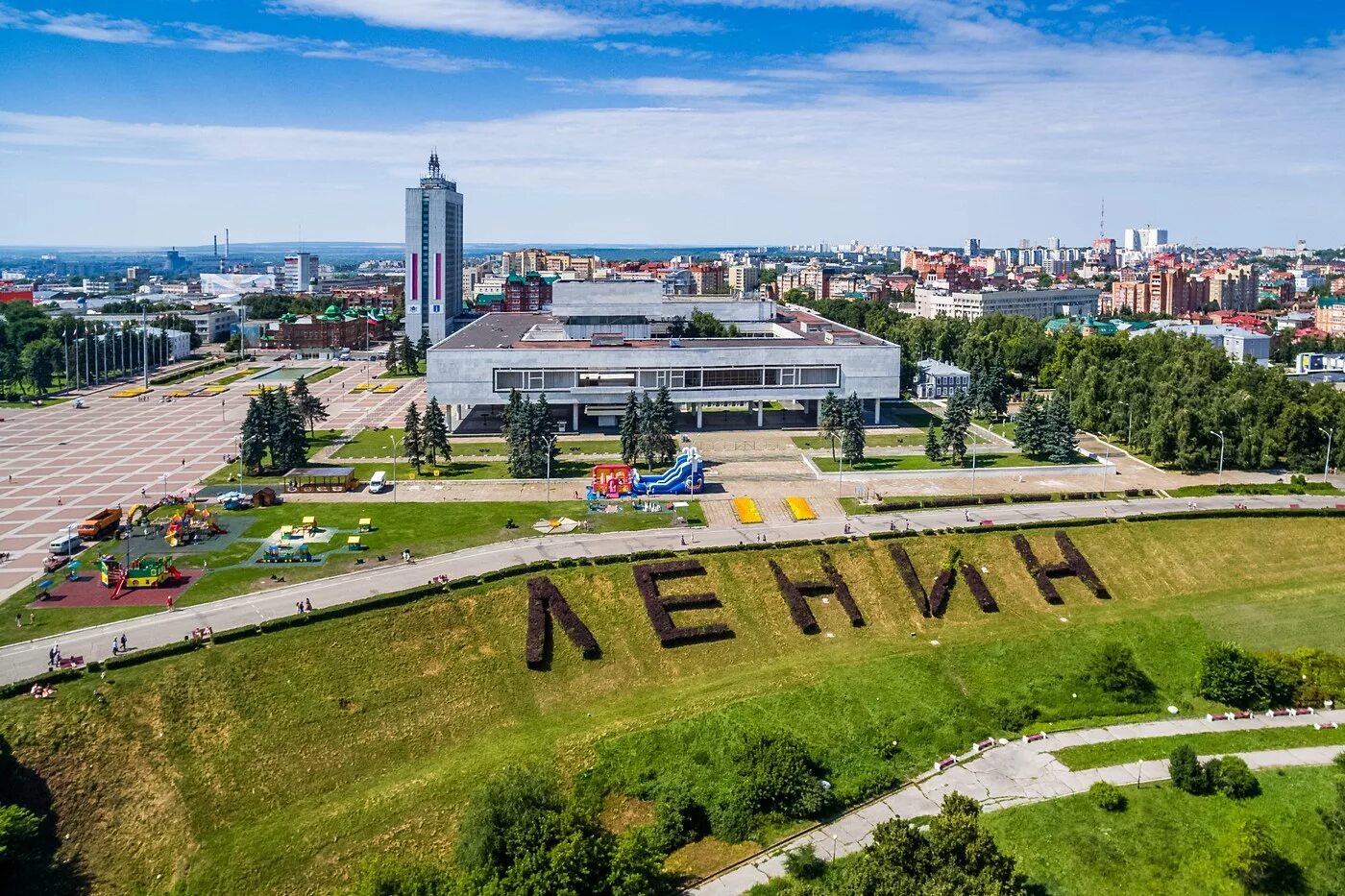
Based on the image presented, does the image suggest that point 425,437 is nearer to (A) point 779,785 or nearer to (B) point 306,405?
(B) point 306,405

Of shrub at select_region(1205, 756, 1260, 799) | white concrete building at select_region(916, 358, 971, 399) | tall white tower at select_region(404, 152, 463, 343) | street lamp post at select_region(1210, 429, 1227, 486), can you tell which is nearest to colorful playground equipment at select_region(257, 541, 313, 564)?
shrub at select_region(1205, 756, 1260, 799)

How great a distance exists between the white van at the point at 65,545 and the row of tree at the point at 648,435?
1296 inches

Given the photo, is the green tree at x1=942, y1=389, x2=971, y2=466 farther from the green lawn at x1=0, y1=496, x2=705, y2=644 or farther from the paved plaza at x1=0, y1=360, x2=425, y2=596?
the paved plaza at x1=0, y1=360, x2=425, y2=596

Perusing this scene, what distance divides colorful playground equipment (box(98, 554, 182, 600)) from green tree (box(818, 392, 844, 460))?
44.1 m

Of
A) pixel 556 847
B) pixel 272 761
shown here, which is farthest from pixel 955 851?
pixel 272 761

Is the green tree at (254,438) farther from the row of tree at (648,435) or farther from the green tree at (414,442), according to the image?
the row of tree at (648,435)

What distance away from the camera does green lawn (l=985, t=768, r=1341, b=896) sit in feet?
99.0

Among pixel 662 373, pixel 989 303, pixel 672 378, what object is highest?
pixel 989 303

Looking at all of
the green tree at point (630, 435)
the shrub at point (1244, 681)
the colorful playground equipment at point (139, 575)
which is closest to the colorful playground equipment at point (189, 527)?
the colorful playground equipment at point (139, 575)

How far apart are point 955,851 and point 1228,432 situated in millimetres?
53641

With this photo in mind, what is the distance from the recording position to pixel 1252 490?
61719 mm

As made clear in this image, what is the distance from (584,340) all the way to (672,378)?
1347cm

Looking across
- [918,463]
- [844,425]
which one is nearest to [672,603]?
[844,425]

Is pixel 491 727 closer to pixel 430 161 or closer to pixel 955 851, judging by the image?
pixel 955 851
